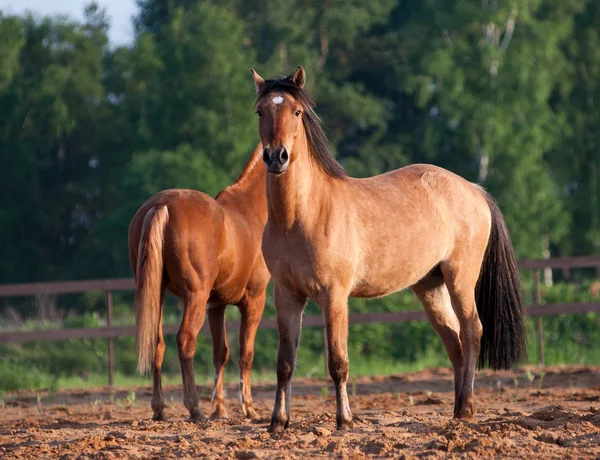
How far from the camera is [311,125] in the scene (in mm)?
6277

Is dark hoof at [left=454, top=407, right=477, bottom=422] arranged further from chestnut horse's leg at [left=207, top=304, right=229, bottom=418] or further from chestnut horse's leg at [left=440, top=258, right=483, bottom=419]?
chestnut horse's leg at [left=207, top=304, right=229, bottom=418]

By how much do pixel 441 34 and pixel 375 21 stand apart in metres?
3.68

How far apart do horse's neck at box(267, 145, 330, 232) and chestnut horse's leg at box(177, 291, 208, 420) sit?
67.1 inches

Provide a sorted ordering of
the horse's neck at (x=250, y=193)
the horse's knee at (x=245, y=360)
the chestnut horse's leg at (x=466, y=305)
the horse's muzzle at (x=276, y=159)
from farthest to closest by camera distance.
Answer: the horse's neck at (x=250, y=193), the horse's knee at (x=245, y=360), the chestnut horse's leg at (x=466, y=305), the horse's muzzle at (x=276, y=159)

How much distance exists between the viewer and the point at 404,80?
31.8 m

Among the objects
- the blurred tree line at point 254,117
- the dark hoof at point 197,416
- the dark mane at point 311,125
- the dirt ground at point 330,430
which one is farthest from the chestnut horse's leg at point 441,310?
the blurred tree line at point 254,117

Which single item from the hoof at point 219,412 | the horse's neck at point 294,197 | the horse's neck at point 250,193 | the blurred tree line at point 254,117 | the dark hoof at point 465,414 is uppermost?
the blurred tree line at point 254,117

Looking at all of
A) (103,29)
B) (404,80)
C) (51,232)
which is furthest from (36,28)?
(404,80)

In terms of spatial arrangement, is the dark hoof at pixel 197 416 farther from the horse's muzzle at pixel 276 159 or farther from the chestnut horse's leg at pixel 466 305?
the horse's muzzle at pixel 276 159

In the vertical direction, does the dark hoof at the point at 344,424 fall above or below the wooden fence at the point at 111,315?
below

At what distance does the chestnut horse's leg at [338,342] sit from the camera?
19.7 ft

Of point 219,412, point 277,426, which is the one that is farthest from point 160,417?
point 277,426

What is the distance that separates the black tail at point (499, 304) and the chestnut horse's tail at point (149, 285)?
8.22 ft

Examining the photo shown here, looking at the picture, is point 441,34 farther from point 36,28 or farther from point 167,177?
point 36,28
